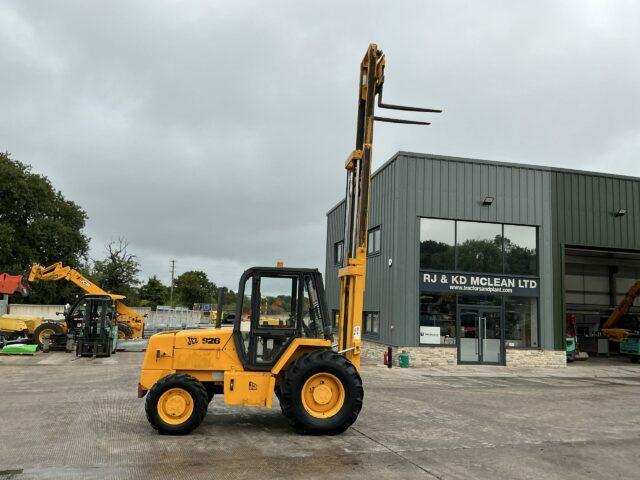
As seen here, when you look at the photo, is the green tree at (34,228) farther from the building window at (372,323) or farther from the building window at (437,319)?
the building window at (437,319)

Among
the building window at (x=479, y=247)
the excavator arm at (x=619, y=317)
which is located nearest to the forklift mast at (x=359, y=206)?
the building window at (x=479, y=247)

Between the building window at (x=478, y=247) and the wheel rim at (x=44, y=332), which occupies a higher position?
the building window at (x=478, y=247)

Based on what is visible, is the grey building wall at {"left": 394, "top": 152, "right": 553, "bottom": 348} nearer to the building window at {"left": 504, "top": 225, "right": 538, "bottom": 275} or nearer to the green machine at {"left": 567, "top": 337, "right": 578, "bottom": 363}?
the building window at {"left": 504, "top": 225, "right": 538, "bottom": 275}

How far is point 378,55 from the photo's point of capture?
9.09 meters

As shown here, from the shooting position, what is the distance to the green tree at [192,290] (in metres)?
77.1

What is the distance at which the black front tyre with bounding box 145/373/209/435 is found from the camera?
290 inches

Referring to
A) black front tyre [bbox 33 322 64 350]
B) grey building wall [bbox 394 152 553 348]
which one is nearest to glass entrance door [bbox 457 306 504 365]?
grey building wall [bbox 394 152 553 348]

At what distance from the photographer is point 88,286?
2159 centimetres

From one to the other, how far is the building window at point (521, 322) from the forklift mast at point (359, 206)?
13.6 m

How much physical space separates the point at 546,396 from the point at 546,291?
9.02 m

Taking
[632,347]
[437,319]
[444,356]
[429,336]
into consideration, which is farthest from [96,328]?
[632,347]

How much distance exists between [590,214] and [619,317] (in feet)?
31.9

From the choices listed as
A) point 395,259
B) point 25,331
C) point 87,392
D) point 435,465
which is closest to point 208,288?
point 25,331

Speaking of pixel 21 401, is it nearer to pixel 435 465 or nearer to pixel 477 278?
pixel 435 465
